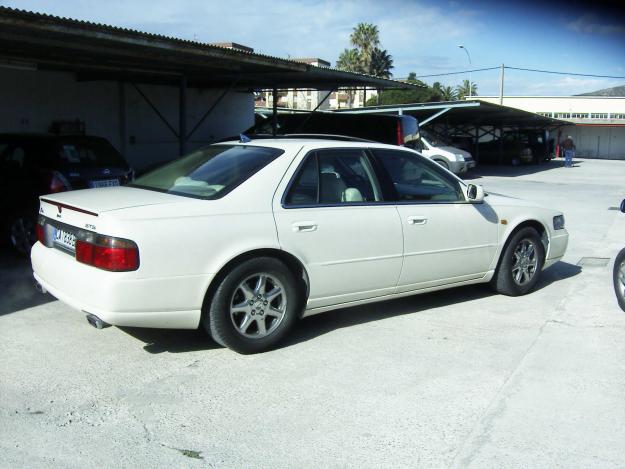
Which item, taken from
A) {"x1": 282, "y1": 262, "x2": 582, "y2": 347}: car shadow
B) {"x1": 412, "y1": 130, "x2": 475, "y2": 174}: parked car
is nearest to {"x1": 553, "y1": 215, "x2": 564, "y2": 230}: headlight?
{"x1": 282, "y1": 262, "x2": 582, "y2": 347}: car shadow

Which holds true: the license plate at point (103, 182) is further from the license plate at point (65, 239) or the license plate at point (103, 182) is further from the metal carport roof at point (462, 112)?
the metal carport roof at point (462, 112)

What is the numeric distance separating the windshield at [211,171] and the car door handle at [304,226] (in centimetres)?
51

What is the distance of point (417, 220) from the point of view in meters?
5.55

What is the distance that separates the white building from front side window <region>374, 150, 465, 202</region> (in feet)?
132

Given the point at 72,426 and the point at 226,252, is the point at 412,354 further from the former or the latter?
the point at 72,426

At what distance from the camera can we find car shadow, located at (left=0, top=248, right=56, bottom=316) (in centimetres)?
600

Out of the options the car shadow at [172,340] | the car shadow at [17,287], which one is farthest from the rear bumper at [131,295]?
the car shadow at [17,287]

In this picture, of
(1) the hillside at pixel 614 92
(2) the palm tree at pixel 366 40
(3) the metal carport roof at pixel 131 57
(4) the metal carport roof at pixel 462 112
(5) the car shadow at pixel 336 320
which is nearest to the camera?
(5) the car shadow at pixel 336 320

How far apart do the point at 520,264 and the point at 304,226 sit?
2.68m

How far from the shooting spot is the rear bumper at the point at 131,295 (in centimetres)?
421

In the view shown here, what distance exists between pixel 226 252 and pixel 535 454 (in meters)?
2.27

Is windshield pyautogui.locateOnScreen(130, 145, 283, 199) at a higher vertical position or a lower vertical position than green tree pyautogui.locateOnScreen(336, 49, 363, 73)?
→ lower

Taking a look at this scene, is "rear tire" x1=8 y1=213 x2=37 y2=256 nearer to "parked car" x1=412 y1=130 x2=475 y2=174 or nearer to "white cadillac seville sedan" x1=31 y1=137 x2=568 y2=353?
"white cadillac seville sedan" x1=31 y1=137 x2=568 y2=353

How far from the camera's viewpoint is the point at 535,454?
11.3ft
